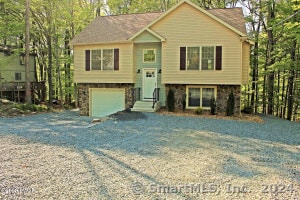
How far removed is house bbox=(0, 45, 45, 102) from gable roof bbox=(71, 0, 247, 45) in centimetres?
855

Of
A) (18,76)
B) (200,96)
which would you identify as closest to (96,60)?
(200,96)

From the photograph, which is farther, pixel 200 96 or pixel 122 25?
pixel 122 25

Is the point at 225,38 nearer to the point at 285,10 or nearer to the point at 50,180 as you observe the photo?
the point at 285,10

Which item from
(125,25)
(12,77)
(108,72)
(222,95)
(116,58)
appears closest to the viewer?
(222,95)

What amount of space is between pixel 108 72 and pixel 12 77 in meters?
13.0

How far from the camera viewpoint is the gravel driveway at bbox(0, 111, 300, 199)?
3842 millimetres

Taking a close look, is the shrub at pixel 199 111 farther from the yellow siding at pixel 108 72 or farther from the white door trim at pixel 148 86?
the yellow siding at pixel 108 72

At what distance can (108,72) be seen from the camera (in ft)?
48.4

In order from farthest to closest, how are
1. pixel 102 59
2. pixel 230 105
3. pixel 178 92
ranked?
pixel 102 59 → pixel 178 92 → pixel 230 105

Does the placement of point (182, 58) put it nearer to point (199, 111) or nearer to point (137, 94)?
point (199, 111)

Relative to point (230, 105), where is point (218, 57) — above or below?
above

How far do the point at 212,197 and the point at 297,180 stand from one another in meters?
1.83

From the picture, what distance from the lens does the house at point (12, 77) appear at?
2025 centimetres

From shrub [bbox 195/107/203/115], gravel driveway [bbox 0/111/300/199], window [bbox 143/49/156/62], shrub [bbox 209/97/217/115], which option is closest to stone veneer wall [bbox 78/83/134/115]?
window [bbox 143/49/156/62]
